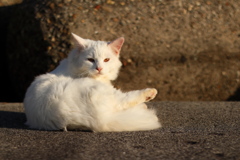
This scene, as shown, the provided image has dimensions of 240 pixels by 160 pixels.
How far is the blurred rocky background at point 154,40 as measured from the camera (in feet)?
22.3

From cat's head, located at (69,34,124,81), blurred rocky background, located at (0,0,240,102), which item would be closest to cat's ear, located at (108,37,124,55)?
cat's head, located at (69,34,124,81)

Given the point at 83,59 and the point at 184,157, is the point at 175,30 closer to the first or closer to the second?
the point at 83,59

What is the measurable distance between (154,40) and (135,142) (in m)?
3.79

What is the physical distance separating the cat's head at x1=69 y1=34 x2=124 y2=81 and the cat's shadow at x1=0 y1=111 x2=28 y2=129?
2.91ft

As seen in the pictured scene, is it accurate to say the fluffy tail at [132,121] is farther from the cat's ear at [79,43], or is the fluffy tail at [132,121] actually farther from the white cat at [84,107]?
the cat's ear at [79,43]

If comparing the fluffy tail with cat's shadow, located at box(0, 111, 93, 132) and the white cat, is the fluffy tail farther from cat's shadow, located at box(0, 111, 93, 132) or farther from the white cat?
cat's shadow, located at box(0, 111, 93, 132)

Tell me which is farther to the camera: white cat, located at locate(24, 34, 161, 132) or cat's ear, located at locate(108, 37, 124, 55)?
cat's ear, located at locate(108, 37, 124, 55)

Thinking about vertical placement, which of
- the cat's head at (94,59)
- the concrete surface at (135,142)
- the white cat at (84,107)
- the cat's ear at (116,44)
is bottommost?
the concrete surface at (135,142)

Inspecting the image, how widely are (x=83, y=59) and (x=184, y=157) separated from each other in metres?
2.07

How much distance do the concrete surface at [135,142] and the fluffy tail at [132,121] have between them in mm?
Answer: 94

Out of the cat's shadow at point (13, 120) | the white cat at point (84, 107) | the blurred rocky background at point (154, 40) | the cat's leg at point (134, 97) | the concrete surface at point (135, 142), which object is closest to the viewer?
the concrete surface at point (135, 142)

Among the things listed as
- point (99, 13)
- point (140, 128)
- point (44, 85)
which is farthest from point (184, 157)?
point (99, 13)

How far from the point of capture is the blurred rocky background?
6809 millimetres

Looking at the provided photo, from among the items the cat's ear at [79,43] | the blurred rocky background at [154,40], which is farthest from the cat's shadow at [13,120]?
the blurred rocky background at [154,40]
